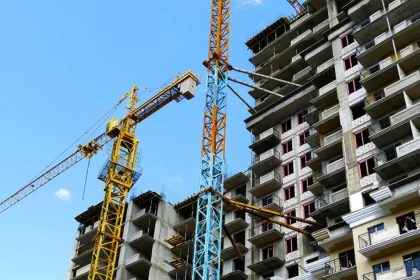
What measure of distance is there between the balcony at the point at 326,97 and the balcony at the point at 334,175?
7.95 m

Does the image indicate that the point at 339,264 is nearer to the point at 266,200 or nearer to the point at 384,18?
the point at 266,200

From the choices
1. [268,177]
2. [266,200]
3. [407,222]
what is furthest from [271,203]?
[407,222]

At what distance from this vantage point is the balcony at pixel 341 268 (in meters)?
51.3

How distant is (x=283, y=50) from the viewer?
89312 mm

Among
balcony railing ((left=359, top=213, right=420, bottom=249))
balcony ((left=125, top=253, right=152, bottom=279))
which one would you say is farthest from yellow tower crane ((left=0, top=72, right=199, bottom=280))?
balcony railing ((left=359, top=213, right=420, bottom=249))

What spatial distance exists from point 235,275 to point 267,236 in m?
5.74

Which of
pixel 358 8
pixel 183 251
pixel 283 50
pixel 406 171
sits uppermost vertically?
pixel 283 50

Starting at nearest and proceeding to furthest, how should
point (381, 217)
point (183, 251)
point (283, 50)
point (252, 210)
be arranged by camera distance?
point (381, 217) < point (252, 210) < point (183, 251) < point (283, 50)

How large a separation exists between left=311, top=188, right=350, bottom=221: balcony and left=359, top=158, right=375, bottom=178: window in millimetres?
2735

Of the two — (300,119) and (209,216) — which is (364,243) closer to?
(209,216)

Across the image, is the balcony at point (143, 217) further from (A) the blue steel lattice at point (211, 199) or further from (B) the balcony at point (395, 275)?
(B) the balcony at point (395, 275)

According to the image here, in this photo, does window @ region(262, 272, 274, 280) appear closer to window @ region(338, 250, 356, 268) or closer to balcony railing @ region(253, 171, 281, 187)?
balcony railing @ region(253, 171, 281, 187)

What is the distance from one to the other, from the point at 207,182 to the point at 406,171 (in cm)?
2336

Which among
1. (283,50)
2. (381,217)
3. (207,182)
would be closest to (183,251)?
(207,182)
